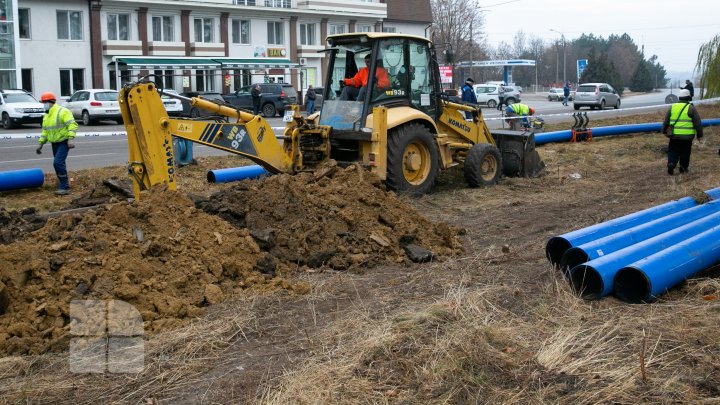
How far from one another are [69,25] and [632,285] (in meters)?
42.9

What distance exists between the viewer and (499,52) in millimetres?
129500

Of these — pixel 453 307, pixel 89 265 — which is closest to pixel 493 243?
pixel 453 307

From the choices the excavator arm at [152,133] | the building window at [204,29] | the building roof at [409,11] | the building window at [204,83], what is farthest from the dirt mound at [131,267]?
the building roof at [409,11]

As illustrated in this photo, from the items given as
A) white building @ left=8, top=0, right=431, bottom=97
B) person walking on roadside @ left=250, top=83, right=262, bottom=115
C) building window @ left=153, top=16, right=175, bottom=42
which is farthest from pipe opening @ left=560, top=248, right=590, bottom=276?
building window @ left=153, top=16, right=175, bottom=42

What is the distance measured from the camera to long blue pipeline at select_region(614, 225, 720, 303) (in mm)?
6434

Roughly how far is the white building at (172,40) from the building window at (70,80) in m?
0.06

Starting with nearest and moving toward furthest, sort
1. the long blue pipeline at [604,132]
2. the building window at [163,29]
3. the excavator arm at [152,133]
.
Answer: the excavator arm at [152,133] < the long blue pipeline at [604,132] < the building window at [163,29]

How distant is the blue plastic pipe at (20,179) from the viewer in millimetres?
12500

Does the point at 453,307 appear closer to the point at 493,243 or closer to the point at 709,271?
the point at 709,271

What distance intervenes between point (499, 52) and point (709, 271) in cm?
12635

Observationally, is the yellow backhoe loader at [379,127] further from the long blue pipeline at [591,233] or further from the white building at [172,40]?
the white building at [172,40]

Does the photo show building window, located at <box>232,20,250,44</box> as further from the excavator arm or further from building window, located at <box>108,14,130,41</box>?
the excavator arm

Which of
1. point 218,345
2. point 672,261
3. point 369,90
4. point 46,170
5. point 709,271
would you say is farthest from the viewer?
point 46,170

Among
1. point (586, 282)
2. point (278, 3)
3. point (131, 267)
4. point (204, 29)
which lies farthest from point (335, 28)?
point (586, 282)
